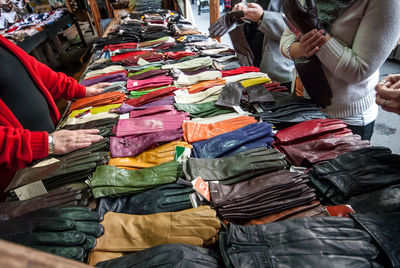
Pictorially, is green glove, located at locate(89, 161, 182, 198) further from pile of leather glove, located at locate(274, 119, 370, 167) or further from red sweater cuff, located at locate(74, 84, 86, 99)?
red sweater cuff, located at locate(74, 84, 86, 99)

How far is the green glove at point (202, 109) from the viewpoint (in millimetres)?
1969

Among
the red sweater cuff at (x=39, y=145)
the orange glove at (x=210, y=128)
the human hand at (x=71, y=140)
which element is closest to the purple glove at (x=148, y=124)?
the orange glove at (x=210, y=128)

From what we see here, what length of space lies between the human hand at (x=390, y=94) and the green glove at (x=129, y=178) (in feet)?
3.94

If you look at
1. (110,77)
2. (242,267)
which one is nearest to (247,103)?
(242,267)

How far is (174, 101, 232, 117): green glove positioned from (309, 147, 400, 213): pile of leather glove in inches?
39.3

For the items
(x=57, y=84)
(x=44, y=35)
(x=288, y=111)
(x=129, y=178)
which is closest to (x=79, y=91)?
(x=57, y=84)

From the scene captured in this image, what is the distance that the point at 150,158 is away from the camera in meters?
1.52

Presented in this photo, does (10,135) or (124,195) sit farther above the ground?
(10,135)

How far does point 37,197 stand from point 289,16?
1.94 metres

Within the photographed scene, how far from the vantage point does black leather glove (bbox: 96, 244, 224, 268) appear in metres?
0.83

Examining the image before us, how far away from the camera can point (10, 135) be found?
1.39 meters

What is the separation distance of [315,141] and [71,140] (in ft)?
5.53

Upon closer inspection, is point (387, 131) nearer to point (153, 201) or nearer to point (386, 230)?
point (386, 230)

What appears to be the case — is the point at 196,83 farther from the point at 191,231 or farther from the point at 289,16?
the point at 191,231
